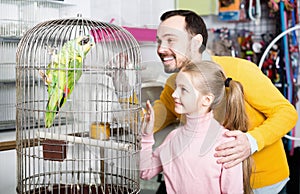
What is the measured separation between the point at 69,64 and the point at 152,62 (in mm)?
378

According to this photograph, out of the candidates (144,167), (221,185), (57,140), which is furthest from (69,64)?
(221,185)

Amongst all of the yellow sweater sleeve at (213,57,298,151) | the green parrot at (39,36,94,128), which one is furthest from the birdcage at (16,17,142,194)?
the yellow sweater sleeve at (213,57,298,151)

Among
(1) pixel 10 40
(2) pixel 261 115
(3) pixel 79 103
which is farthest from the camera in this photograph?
(1) pixel 10 40

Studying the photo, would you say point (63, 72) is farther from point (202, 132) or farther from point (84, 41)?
point (202, 132)

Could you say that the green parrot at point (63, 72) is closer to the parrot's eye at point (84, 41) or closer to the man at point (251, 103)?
the parrot's eye at point (84, 41)

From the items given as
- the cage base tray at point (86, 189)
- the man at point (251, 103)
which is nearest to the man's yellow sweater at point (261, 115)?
the man at point (251, 103)

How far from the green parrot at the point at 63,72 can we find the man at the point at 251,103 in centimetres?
33

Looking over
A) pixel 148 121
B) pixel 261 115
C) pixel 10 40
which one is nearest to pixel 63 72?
pixel 148 121

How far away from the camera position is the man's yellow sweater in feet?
4.99

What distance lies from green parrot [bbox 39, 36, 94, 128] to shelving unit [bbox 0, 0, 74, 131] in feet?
1.93

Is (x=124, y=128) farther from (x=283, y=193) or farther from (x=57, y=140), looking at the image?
(x=283, y=193)

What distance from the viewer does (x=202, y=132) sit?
1.48 metres

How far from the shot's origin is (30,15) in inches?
78.4

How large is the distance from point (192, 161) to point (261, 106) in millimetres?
331
